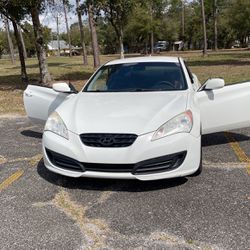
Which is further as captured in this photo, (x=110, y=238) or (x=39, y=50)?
(x=39, y=50)

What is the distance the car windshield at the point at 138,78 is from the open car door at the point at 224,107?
378mm

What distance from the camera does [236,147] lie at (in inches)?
224

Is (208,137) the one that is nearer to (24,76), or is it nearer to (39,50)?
(39,50)

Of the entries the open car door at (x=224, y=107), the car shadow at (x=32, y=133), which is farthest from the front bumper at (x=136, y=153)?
the car shadow at (x=32, y=133)

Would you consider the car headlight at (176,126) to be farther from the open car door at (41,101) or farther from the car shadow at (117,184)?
the open car door at (41,101)

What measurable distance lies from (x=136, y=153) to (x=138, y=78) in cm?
185

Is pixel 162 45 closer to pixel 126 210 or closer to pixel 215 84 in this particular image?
pixel 215 84

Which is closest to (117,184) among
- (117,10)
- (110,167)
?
(110,167)

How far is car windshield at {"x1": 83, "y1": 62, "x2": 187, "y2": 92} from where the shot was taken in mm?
5164

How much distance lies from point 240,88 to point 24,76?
1250 cm

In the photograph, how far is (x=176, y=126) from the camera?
3.97 metres

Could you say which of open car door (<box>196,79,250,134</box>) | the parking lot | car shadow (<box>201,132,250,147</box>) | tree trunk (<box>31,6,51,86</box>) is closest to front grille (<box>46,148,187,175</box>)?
the parking lot

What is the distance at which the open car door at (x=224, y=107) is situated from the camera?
5.12 metres

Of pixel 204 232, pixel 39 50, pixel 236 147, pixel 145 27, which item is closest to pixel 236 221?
pixel 204 232
